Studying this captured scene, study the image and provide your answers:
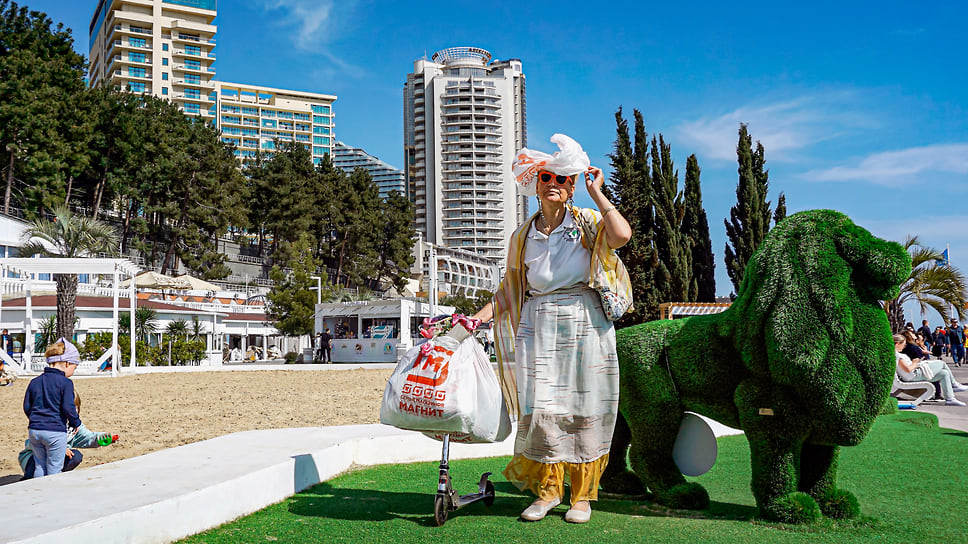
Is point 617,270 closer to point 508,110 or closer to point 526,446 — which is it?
point 526,446

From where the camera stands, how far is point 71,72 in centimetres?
4325

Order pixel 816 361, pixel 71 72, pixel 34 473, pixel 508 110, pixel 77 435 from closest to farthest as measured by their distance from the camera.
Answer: pixel 816 361, pixel 34 473, pixel 77 435, pixel 71 72, pixel 508 110

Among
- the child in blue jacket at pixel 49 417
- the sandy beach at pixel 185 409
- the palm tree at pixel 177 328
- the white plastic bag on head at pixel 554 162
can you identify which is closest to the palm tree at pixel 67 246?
the palm tree at pixel 177 328

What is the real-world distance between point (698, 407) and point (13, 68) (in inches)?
1758

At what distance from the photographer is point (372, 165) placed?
614 feet

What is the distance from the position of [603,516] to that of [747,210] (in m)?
25.4

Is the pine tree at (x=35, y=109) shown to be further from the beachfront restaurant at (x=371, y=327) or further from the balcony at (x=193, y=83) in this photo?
the balcony at (x=193, y=83)

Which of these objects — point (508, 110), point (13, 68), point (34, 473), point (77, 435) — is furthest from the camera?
point (508, 110)

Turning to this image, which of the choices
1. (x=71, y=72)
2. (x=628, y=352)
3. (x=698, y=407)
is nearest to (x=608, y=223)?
(x=628, y=352)

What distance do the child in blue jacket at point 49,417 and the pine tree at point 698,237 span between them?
23.9 m

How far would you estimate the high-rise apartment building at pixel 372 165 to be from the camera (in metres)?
175

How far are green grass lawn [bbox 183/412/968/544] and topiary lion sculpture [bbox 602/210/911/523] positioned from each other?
24 cm

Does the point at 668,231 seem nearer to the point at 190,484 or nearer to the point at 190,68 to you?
the point at 190,484

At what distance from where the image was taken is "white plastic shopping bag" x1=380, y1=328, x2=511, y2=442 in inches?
152
